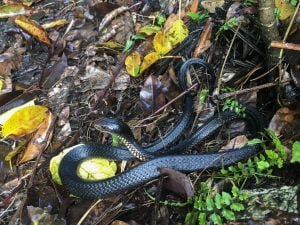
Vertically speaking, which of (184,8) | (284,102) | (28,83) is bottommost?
(28,83)

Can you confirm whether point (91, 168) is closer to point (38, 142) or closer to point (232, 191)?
point (38, 142)

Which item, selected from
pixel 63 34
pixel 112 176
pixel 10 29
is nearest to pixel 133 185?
pixel 112 176

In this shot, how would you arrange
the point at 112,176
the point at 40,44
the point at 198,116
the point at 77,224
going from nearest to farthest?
the point at 77,224 → the point at 112,176 → the point at 198,116 → the point at 40,44

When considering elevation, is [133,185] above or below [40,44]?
below

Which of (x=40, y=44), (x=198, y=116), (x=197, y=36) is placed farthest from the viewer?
(x=40, y=44)

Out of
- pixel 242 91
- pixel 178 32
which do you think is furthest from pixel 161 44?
pixel 242 91

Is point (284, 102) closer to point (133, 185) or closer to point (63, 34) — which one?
point (133, 185)

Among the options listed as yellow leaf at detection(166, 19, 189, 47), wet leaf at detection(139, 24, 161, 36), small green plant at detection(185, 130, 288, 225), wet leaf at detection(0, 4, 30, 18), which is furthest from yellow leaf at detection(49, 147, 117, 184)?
wet leaf at detection(0, 4, 30, 18)
